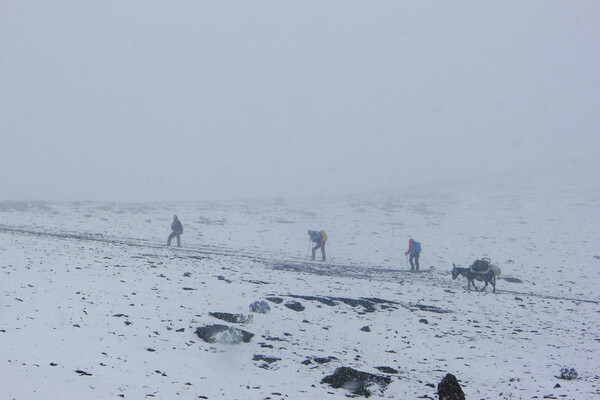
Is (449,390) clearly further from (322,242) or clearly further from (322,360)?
(322,242)

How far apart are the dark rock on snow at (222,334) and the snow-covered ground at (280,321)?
18cm

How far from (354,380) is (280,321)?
13.8 feet

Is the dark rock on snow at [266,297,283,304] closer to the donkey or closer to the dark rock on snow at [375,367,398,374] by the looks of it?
the dark rock on snow at [375,367,398,374]

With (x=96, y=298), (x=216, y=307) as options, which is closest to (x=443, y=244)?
(x=216, y=307)

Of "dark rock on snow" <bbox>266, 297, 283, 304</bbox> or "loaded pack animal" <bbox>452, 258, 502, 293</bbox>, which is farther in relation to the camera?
"loaded pack animal" <bbox>452, 258, 502, 293</bbox>

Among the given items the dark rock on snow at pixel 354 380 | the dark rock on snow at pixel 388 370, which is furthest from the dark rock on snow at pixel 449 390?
the dark rock on snow at pixel 388 370

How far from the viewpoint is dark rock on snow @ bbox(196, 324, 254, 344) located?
1124 cm

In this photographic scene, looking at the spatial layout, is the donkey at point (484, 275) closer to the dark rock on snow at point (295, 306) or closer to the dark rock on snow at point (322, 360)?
the dark rock on snow at point (295, 306)

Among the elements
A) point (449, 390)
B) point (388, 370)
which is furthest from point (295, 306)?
point (449, 390)

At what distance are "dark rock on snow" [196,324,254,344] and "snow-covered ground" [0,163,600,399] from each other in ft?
0.60

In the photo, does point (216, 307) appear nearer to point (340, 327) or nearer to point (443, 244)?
point (340, 327)

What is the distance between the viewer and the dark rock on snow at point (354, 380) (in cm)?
946

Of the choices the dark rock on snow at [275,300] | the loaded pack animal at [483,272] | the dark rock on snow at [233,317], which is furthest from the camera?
the loaded pack animal at [483,272]

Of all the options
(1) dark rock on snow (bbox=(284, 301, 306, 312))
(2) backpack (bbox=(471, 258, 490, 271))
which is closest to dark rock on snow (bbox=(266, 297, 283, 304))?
(1) dark rock on snow (bbox=(284, 301, 306, 312))
